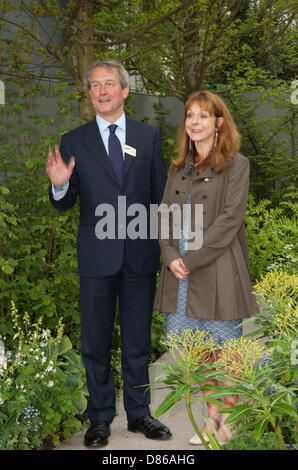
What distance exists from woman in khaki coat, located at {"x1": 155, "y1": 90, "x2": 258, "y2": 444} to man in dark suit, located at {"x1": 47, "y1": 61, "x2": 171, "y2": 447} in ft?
0.88

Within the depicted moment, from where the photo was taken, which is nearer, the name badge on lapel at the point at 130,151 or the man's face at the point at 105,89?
the man's face at the point at 105,89

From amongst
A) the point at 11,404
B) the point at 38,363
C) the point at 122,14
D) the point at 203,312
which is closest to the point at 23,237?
the point at 38,363

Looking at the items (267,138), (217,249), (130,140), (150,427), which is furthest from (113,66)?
(267,138)

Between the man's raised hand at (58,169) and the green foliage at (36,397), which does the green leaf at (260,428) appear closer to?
the green foliage at (36,397)

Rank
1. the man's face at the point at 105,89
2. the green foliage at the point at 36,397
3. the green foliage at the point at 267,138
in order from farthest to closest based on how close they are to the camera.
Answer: the green foliage at the point at 267,138 < the man's face at the point at 105,89 < the green foliage at the point at 36,397

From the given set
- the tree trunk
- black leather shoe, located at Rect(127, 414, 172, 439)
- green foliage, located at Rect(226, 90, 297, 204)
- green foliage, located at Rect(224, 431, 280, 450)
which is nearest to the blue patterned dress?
black leather shoe, located at Rect(127, 414, 172, 439)

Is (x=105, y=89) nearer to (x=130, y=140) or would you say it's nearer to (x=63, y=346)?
(x=130, y=140)

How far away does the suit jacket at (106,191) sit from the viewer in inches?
136

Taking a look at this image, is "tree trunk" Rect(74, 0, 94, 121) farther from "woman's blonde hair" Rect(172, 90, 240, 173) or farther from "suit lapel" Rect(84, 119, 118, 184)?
"woman's blonde hair" Rect(172, 90, 240, 173)

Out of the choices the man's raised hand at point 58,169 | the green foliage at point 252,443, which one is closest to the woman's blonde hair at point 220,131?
the man's raised hand at point 58,169

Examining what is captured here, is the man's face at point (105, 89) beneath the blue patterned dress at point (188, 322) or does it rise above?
above

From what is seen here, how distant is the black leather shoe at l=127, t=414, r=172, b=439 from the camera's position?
3543 millimetres

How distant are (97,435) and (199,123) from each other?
1998 millimetres
